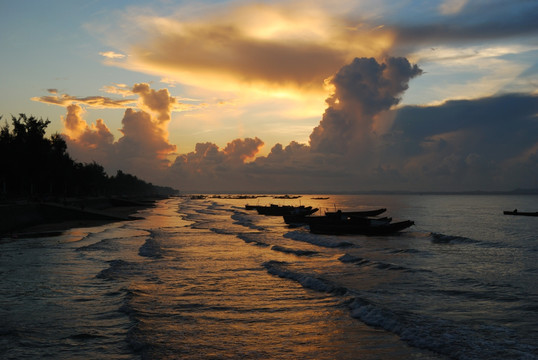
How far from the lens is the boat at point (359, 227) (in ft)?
159

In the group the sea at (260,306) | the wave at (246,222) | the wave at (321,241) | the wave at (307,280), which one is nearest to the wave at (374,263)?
the sea at (260,306)

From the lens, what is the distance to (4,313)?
45.3 ft

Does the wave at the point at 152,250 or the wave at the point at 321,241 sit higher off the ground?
the wave at the point at 152,250

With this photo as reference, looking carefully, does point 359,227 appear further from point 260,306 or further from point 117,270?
point 260,306

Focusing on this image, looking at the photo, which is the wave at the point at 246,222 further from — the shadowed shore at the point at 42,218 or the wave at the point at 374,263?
the wave at the point at 374,263

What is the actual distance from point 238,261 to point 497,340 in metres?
16.8

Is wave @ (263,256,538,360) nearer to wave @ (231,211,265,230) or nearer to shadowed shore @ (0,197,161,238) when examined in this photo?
shadowed shore @ (0,197,161,238)

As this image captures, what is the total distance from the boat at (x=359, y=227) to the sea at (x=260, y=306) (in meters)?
18.4

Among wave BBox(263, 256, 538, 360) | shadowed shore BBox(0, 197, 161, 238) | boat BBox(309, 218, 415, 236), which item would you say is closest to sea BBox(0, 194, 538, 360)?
wave BBox(263, 256, 538, 360)

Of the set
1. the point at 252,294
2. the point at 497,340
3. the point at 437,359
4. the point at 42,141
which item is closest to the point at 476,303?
the point at 497,340

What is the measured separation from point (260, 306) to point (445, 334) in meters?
6.37

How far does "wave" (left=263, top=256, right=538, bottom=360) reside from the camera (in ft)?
35.5

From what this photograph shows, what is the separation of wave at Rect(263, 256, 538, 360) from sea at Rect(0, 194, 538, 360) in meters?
0.04

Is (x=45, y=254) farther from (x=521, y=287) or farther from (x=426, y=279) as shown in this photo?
(x=521, y=287)
